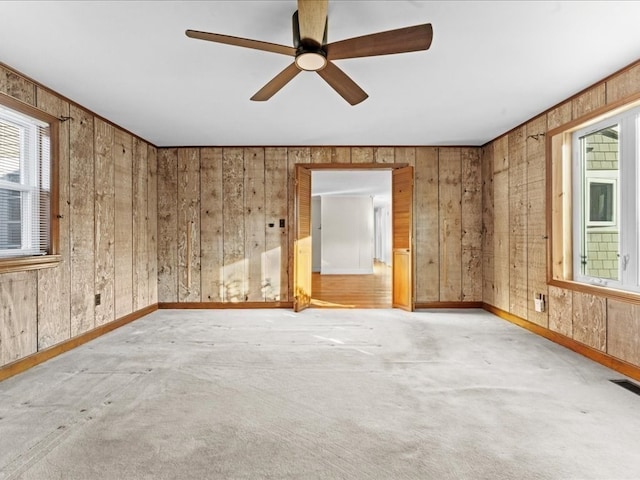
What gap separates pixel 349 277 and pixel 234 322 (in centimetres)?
478

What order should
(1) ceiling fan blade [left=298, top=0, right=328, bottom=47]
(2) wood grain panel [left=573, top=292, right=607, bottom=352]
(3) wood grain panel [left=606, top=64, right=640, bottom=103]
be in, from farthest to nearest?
(2) wood grain panel [left=573, top=292, right=607, bottom=352], (3) wood grain panel [left=606, top=64, right=640, bottom=103], (1) ceiling fan blade [left=298, top=0, right=328, bottom=47]

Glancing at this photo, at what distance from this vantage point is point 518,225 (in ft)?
13.6

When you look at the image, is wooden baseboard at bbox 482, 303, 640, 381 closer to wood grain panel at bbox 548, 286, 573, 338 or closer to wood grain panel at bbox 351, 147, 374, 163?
wood grain panel at bbox 548, 286, 573, 338

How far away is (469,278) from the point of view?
16.6ft

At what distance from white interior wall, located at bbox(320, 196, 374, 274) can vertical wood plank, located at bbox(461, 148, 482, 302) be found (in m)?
4.50

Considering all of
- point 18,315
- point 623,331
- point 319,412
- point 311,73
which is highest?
point 311,73

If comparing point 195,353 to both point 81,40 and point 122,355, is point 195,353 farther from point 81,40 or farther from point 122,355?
point 81,40

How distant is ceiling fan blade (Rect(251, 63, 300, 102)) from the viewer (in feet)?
7.28

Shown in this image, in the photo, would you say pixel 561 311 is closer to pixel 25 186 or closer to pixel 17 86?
pixel 25 186

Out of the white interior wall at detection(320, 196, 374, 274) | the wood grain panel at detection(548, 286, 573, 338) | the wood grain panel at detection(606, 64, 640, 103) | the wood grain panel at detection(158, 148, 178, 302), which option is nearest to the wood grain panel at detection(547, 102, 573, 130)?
the wood grain panel at detection(606, 64, 640, 103)

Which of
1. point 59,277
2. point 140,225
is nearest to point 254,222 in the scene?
point 140,225

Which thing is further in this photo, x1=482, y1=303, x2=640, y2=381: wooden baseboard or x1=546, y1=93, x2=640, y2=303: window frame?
x1=546, y1=93, x2=640, y2=303: window frame

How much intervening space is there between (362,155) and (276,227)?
1.59m

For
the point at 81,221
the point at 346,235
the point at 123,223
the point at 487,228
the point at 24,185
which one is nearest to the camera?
the point at 24,185
